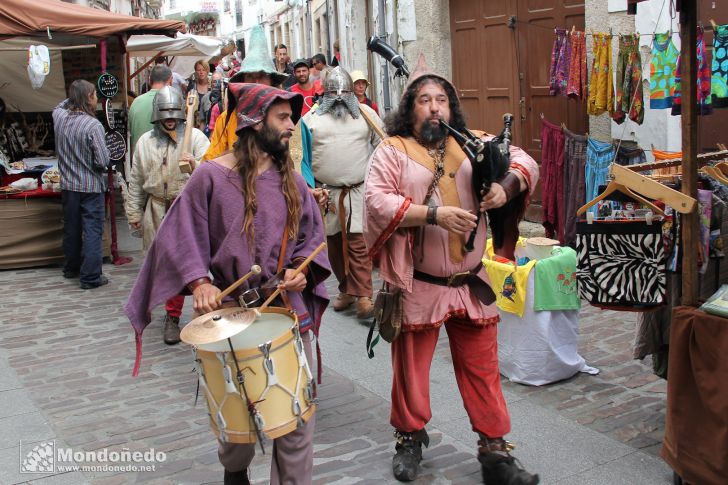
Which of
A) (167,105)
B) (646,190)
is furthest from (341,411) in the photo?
(167,105)

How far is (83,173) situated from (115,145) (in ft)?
2.78

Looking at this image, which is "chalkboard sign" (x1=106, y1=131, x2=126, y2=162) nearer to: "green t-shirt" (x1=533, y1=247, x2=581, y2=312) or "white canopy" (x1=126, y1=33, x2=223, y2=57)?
"white canopy" (x1=126, y1=33, x2=223, y2=57)

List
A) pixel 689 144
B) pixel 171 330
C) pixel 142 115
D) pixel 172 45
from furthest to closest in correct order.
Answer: pixel 172 45 < pixel 142 115 < pixel 171 330 < pixel 689 144

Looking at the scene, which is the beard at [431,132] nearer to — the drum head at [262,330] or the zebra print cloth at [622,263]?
the zebra print cloth at [622,263]

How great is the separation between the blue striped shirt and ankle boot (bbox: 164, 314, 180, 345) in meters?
2.61

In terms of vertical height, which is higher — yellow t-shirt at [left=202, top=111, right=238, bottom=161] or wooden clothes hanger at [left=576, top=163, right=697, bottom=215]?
yellow t-shirt at [left=202, top=111, right=238, bottom=161]

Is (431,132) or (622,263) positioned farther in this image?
(622,263)

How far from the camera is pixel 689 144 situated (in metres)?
3.53

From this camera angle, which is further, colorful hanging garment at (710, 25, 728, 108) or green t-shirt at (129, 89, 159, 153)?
green t-shirt at (129, 89, 159, 153)

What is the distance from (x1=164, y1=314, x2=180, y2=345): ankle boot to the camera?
20.4 ft

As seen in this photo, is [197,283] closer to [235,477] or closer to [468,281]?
[235,477]

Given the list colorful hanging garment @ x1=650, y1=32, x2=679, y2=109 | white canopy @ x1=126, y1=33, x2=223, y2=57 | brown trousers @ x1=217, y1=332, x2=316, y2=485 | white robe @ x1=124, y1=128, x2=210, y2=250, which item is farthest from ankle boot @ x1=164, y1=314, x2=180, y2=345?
white canopy @ x1=126, y1=33, x2=223, y2=57

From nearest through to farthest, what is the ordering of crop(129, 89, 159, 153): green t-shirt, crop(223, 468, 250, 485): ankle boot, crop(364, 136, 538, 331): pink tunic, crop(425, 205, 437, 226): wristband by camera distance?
crop(223, 468, 250, 485): ankle boot, crop(425, 205, 437, 226): wristband, crop(364, 136, 538, 331): pink tunic, crop(129, 89, 159, 153): green t-shirt

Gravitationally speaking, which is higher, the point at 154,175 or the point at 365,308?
the point at 154,175
